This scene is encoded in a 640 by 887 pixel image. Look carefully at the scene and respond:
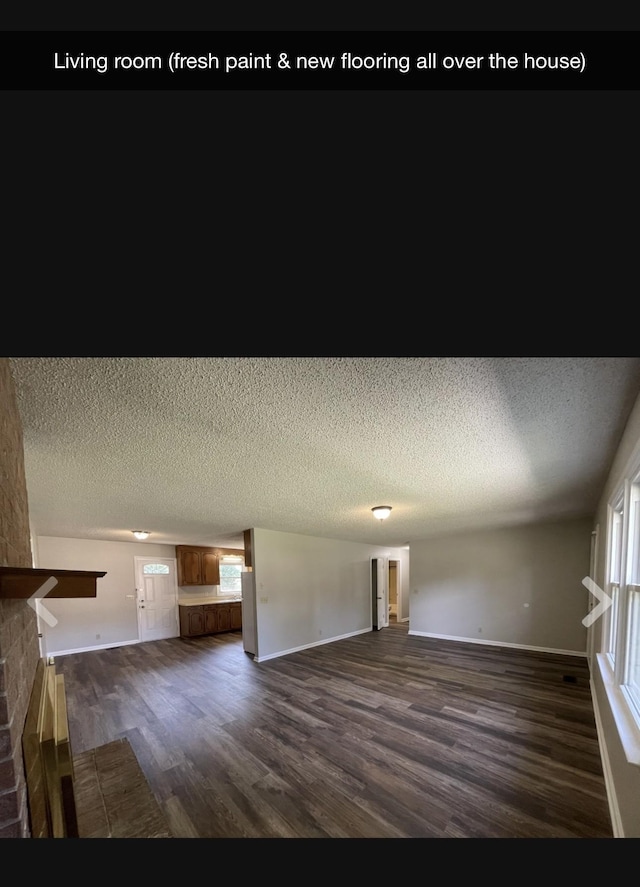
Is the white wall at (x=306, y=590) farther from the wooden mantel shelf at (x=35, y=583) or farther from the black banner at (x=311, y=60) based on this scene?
the black banner at (x=311, y=60)

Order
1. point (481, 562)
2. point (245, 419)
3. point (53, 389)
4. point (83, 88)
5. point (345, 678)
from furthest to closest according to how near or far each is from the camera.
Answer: point (481, 562)
point (345, 678)
point (245, 419)
point (53, 389)
point (83, 88)

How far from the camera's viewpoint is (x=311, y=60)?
73 cm

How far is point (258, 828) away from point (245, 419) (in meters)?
2.54

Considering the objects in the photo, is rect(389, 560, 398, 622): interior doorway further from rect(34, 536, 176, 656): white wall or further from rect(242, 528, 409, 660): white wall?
rect(34, 536, 176, 656): white wall

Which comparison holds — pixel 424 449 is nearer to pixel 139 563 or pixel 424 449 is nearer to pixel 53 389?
pixel 53 389

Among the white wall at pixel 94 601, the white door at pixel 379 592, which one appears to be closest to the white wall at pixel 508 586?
the white door at pixel 379 592

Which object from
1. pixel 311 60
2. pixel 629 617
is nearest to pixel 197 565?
pixel 629 617

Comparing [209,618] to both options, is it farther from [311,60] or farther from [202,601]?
[311,60]

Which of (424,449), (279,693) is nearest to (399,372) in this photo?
(424,449)

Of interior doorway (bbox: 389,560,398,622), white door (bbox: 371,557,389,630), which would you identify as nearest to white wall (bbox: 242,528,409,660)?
white door (bbox: 371,557,389,630)

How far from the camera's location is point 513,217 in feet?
2.44

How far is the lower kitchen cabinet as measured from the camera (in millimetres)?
7344

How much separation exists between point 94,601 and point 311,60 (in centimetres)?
866

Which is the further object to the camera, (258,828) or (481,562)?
(481,562)
